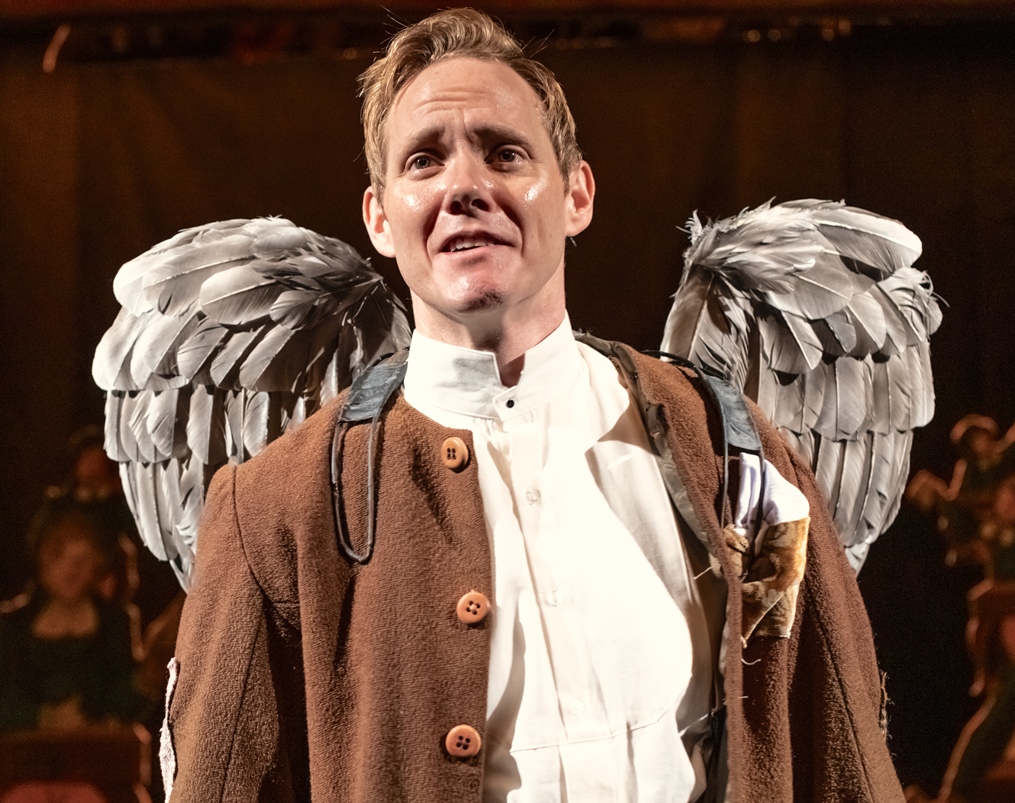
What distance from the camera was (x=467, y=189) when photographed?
39.6 inches

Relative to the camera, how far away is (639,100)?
134 cm

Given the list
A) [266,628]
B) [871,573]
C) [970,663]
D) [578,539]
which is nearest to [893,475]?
[871,573]

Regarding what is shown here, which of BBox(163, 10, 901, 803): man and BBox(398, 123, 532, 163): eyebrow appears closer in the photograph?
BBox(163, 10, 901, 803): man

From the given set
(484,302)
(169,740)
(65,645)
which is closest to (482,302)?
(484,302)

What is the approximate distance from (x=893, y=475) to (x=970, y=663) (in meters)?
0.30

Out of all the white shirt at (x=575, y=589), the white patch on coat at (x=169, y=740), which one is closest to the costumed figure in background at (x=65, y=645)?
the white patch on coat at (x=169, y=740)

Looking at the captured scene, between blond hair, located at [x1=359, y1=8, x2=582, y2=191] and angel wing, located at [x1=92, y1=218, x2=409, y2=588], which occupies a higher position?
blond hair, located at [x1=359, y1=8, x2=582, y2=191]

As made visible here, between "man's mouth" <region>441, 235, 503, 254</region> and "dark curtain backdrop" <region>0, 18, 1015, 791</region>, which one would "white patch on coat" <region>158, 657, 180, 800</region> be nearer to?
"dark curtain backdrop" <region>0, 18, 1015, 791</region>

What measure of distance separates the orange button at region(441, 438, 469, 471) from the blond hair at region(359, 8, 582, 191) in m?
0.35

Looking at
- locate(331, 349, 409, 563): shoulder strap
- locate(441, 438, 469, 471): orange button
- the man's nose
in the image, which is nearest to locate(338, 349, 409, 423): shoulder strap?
locate(331, 349, 409, 563): shoulder strap

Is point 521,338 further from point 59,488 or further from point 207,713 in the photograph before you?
point 59,488

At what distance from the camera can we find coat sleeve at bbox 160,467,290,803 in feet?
3.14

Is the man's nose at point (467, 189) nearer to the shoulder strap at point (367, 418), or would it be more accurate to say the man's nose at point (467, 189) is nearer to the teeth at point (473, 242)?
the teeth at point (473, 242)

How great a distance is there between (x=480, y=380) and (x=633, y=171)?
1.60 ft
